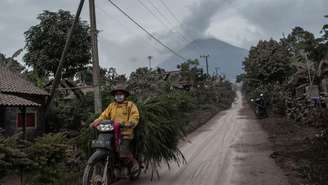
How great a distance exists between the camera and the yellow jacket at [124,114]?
630 cm

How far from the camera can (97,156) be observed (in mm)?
5438

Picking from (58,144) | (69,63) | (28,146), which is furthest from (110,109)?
(69,63)

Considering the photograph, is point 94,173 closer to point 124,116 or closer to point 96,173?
point 96,173

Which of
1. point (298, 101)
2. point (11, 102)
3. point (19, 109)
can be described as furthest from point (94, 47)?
point (298, 101)

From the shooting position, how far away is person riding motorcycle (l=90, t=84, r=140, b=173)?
6195mm

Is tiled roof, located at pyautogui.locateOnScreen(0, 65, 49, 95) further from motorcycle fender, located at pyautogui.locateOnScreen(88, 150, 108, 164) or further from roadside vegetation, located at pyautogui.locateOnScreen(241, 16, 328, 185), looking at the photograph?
motorcycle fender, located at pyautogui.locateOnScreen(88, 150, 108, 164)

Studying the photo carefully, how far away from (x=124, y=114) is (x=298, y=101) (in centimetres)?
1488

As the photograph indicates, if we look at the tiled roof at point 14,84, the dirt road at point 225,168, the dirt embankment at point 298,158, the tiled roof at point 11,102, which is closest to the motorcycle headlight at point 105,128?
the dirt road at point 225,168

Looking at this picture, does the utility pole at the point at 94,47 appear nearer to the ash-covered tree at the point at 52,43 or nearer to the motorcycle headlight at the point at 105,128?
the motorcycle headlight at the point at 105,128

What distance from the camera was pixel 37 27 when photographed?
1082 inches

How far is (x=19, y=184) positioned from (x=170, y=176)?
9.48 ft

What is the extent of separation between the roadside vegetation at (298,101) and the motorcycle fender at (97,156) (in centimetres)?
332

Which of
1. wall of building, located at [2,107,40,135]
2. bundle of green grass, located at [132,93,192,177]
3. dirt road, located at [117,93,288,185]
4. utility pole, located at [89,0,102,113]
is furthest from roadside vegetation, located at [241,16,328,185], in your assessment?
wall of building, located at [2,107,40,135]

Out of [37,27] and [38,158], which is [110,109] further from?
[37,27]
